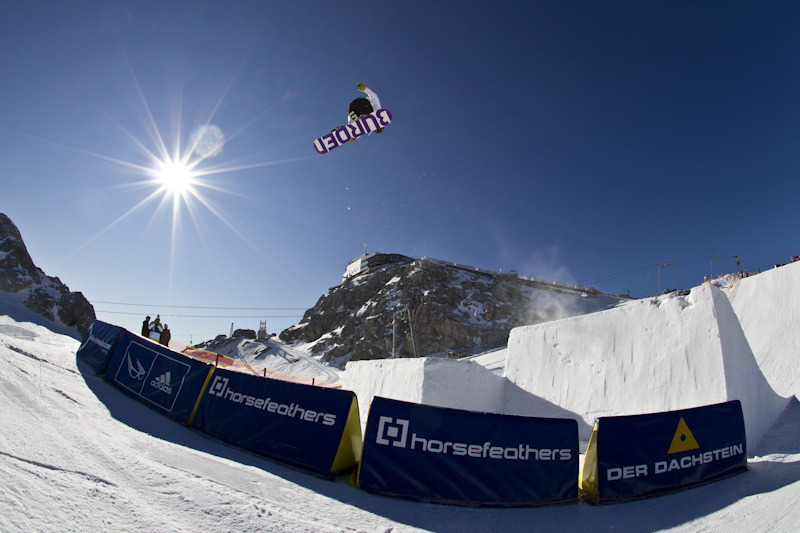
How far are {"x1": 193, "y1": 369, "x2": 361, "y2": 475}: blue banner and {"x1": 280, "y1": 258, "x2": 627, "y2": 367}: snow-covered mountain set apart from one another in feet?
112

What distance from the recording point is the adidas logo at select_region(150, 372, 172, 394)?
7.55 m

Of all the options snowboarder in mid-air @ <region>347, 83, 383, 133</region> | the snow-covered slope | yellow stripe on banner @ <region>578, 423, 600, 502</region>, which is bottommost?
the snow-covered slope

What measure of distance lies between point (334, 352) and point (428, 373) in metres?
38.3

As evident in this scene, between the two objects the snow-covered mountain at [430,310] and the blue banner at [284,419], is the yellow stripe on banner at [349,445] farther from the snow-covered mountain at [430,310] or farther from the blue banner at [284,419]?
the snow-covered mountain at [430,310]

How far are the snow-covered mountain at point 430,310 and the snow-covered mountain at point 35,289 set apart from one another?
2677 centimetres

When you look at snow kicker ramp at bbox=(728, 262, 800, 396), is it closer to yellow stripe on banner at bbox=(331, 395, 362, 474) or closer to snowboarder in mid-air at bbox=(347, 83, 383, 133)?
yellow stripe on banner at bbox=(331, 395, 362, 474)

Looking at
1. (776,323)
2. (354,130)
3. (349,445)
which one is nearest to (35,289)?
(354,130)

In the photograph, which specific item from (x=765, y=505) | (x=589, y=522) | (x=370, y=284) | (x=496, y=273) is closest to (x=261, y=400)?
(x=589, y=522)

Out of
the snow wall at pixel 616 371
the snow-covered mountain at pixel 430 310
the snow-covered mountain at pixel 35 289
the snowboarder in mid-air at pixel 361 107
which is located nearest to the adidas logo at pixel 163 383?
the snow wall at pixel 616 371

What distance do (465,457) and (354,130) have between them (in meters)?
10.2

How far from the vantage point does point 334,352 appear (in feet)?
153

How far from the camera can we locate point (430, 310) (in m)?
50.0

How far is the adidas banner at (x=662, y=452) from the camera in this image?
5.02m

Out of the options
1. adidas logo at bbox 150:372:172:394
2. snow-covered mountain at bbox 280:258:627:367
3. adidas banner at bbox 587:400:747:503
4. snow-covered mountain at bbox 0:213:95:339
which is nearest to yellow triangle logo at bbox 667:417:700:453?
adidas banner at bbox 587:400:747:503
